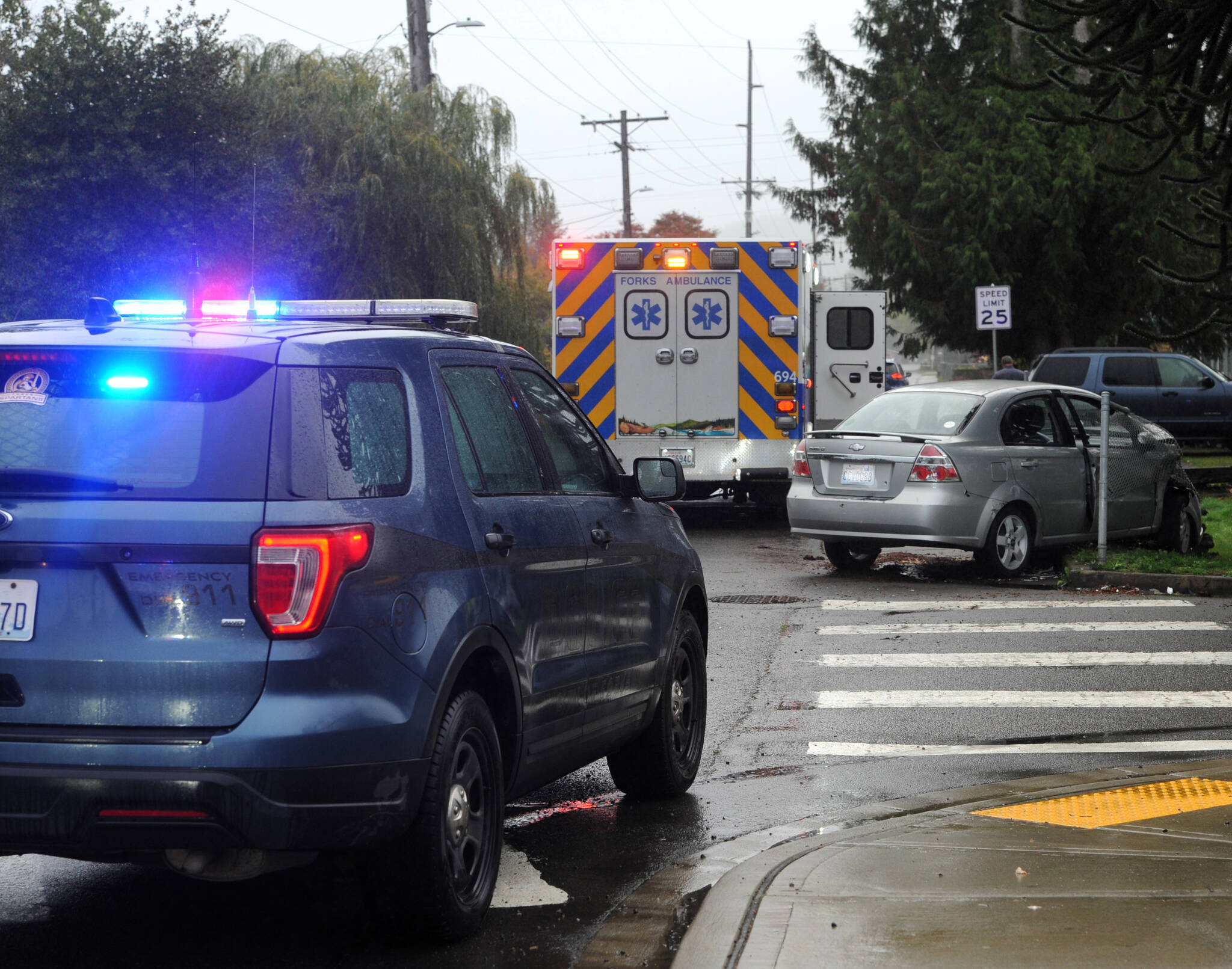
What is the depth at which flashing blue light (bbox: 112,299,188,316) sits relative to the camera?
525 centimetres

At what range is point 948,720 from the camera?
831 cm

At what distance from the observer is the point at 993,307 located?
25812mm

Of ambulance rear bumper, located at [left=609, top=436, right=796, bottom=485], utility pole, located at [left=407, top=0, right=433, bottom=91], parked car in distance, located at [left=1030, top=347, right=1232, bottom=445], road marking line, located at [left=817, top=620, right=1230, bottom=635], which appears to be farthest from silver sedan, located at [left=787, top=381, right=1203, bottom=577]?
utility pole, located at [left=407, top=0, right=433, bottom=91]

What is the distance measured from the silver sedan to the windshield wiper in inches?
393

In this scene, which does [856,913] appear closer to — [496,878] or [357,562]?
[496,878]

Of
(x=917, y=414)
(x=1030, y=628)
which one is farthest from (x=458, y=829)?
(x=917, y=414)

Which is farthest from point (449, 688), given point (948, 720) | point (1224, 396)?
point (1224, 396)

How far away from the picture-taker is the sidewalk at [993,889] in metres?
4.32

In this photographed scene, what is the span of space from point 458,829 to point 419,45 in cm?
3250

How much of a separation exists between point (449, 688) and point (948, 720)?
4.48 meters

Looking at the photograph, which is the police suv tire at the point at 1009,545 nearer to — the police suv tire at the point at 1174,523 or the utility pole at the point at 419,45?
the police suv tire at the point at 1174,523

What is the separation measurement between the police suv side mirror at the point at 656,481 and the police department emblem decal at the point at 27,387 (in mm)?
2469

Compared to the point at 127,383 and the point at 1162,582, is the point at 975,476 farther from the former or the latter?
the point at 127,383

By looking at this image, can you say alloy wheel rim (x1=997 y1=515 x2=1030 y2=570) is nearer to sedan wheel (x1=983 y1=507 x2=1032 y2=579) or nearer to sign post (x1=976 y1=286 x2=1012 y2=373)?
sedan wheel (x1=983 y1=507 x2=1032 y2=579)
